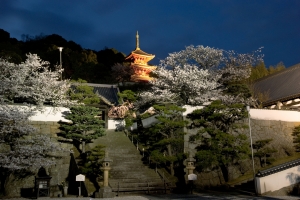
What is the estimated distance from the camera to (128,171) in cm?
1449

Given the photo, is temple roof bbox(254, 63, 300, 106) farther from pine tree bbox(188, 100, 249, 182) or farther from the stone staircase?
the stone staircase

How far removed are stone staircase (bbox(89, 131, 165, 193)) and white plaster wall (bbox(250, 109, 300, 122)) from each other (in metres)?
8.05

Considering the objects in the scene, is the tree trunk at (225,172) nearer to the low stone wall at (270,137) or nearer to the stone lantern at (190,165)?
the low stone wall at (270,137)

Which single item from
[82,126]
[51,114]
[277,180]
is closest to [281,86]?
[277,180]

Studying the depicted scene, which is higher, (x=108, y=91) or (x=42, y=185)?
(x=108, y=91)

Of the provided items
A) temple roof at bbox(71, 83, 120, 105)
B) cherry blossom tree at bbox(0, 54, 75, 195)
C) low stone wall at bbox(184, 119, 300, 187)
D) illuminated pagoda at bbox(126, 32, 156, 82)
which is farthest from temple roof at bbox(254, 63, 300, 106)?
illuminated pagoda at bbox(126, 32, 156, 82)

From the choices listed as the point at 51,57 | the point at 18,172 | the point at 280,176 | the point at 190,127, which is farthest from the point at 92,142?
the point at 51,57

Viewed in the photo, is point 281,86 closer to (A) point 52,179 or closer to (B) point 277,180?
(B) point 277,180

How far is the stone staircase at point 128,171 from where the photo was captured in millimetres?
12922

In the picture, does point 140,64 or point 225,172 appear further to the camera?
point 140,64

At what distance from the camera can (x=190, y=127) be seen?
16750 mm

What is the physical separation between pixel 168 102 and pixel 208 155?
7.54 metres

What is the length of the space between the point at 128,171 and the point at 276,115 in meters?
11.2

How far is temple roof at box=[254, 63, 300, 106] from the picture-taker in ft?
74.3
